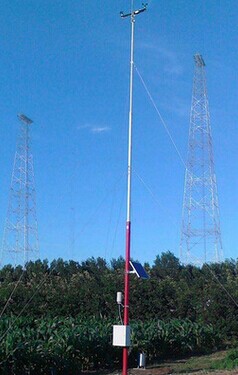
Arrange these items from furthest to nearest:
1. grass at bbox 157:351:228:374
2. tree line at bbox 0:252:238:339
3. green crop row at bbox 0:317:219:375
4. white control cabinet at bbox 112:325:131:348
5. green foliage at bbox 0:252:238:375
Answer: tree line at bbox 0:252:238:339 → grass at bbox 157:351:228:374 → green foliage at bbox 0:252:238:375 → green crop row at bbox 0:317:219:375 → white control cabinet at bbox 112:325:131:348

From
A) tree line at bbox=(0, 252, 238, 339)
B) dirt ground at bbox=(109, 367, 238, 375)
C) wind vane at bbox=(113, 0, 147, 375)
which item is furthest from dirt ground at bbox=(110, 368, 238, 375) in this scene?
tree line at bbox=(0, 252, 238, 339)

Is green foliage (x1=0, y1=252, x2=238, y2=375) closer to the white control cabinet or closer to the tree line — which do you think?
the tree line

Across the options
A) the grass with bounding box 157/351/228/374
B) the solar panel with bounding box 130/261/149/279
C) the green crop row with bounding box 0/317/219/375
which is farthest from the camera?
the grass with bounding box 157/351/228/374

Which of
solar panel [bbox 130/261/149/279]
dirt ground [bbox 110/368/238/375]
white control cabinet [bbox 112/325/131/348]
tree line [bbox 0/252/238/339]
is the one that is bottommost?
dirt ground [bbox 110/368/238/375]

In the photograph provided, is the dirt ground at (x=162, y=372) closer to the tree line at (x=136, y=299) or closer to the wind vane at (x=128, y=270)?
the wind vane at (x=128, y=270)

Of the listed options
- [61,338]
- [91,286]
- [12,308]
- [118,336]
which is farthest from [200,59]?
[118,336]

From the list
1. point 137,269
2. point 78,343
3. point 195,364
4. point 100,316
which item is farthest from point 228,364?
point 100,316

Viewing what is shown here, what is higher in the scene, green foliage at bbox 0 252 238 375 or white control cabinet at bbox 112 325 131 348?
green foliage at bbox 0 252 238 375

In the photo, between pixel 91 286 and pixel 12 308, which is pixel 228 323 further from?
pixel 12 308

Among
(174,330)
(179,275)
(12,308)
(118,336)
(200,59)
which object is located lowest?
(118,336)

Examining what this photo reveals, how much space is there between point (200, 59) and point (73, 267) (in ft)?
58.6

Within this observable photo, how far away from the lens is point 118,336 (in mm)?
12953

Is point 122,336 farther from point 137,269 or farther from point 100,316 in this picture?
point 100,316

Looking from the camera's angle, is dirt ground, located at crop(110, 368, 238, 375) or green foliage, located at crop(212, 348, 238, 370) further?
green foliage, located at crop(212, 348, 238, 370)
